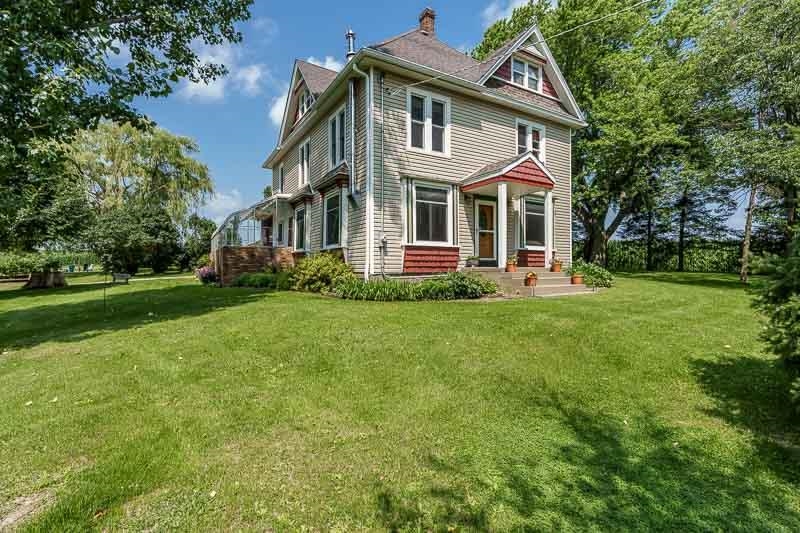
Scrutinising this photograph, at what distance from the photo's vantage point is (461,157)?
1162 centimetres

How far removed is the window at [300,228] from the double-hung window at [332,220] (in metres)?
2.25

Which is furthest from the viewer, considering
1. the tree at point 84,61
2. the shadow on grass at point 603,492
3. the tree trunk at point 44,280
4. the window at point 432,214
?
the tree trunk at point 44,280

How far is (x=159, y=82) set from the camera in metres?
8.06

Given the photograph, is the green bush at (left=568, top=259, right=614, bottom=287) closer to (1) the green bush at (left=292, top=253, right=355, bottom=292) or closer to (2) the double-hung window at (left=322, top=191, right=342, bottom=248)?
(1) the green bush at (left=292, top=253, right=355, bottom=292)

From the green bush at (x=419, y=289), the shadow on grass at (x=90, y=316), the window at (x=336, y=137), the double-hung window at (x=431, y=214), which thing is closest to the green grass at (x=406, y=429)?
the shadow on grass at (x=90, y=316)

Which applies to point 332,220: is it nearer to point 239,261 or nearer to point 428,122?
point 428,122

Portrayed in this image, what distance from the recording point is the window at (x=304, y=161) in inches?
593

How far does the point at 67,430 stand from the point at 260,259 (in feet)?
43.3

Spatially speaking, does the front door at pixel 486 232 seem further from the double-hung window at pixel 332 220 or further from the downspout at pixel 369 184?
the double-hung window at pixel 332 220

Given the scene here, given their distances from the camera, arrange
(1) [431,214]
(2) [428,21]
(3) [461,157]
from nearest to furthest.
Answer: (1) [431,214], (3) [461,157], (2) [428,21]

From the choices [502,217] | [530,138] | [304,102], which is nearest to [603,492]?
[502,217]

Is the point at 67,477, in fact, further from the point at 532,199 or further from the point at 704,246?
the point at 704,246

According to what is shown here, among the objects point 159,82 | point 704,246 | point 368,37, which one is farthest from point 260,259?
point 704,246

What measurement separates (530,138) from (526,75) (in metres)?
2.47
